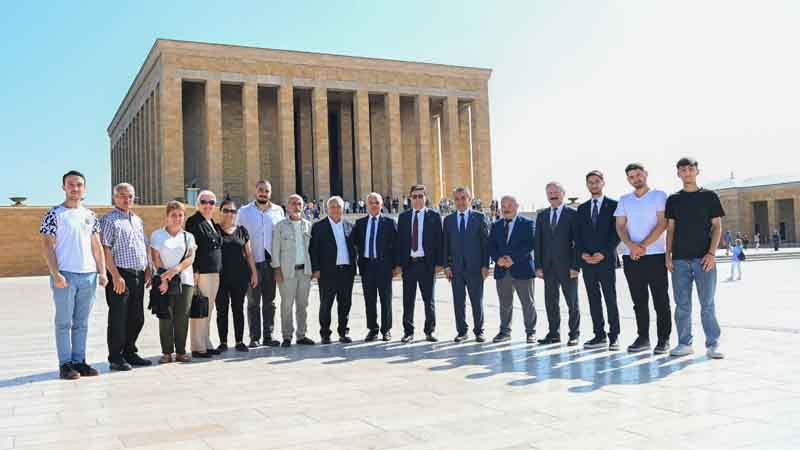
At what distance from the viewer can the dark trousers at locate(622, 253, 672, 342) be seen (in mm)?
6942

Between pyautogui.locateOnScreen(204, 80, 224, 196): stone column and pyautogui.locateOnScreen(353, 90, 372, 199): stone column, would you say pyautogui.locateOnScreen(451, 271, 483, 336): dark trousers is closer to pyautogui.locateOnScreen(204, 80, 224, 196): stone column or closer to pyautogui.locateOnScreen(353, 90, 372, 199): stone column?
pyautogui.locateOnScreen(204, 80, 224, 196): stone column

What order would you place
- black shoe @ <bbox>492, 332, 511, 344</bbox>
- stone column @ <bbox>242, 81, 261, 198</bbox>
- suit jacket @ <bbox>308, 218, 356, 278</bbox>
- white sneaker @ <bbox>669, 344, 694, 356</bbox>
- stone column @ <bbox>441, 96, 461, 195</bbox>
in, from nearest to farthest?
white sneaker @ <bbox>669, 344, 694, 356</bbox> → black shoe @ <bbox>492, 332, 511, 344</bbox> → suit jacket @ <bbox>308, 218, 356, 278</bbox> → stone column @ <bbox>242, 81, 261, 198</bbox> → stone column @ <bbox>441, 96, 461, 195</bbox>

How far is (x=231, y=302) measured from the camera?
25.7ft

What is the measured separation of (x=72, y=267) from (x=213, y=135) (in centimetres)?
2733

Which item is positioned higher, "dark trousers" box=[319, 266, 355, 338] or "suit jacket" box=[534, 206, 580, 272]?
"suit jacket" box=[534, 206, 580, 272]

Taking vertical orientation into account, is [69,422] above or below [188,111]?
below

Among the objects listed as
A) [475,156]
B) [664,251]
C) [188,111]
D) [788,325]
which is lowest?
[788,325]

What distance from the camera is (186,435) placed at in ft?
13.6

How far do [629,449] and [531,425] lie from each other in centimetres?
68

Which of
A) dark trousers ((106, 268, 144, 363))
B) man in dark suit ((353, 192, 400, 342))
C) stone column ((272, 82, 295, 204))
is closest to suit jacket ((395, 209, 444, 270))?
man in dark suit ((353, 192, 400, 342))

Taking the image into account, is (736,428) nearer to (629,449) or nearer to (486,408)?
(629,449)

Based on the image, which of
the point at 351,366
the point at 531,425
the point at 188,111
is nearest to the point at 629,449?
the point at 531,425

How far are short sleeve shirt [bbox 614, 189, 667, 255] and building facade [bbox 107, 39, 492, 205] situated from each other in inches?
1097

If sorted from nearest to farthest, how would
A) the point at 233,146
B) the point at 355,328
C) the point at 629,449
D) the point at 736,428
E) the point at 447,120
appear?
the point at 629,449
the point at 736,428
the point at 355,328
the point at 233,146
the point at 447,120
